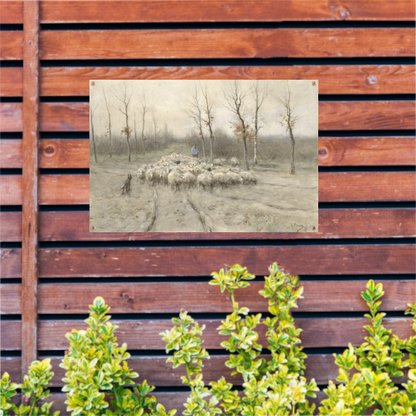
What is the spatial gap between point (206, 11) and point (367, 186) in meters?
1.36

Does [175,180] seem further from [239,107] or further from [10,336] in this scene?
[10,336]

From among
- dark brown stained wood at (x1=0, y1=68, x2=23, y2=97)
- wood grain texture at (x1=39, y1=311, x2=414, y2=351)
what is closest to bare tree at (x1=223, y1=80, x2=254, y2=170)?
wood grain texture at (x1=39, y1=311, x2=414, y2=351)

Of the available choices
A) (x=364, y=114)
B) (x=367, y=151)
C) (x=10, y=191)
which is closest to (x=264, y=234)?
(x=367, y=151)

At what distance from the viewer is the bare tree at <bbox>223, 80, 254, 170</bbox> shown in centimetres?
191

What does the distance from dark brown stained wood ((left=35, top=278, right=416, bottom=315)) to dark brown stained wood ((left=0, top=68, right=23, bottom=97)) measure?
1.12m

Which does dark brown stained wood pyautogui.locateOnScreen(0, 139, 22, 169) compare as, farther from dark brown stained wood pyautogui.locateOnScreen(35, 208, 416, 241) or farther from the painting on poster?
the painting on poster

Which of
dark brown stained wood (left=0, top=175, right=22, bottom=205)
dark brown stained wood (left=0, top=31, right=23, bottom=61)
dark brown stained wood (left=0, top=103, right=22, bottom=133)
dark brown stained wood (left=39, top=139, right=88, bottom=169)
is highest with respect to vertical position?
dark brown stained wood (left=0, top=31, right=23, bottom=61)

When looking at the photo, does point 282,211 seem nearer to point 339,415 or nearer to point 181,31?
point 339,415

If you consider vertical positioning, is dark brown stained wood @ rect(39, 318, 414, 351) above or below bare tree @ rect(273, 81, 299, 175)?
below

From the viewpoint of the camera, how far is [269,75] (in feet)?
6.33

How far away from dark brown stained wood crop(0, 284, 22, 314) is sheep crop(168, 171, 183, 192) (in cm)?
103

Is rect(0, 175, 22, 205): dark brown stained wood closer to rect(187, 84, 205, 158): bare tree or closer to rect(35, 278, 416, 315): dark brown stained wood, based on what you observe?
rect(35, 278, 416, 315): dark brown stained wood

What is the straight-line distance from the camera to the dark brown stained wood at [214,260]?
1.92 m

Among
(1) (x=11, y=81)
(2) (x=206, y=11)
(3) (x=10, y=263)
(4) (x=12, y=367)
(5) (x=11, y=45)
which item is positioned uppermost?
(2) (x=206, y=11)
